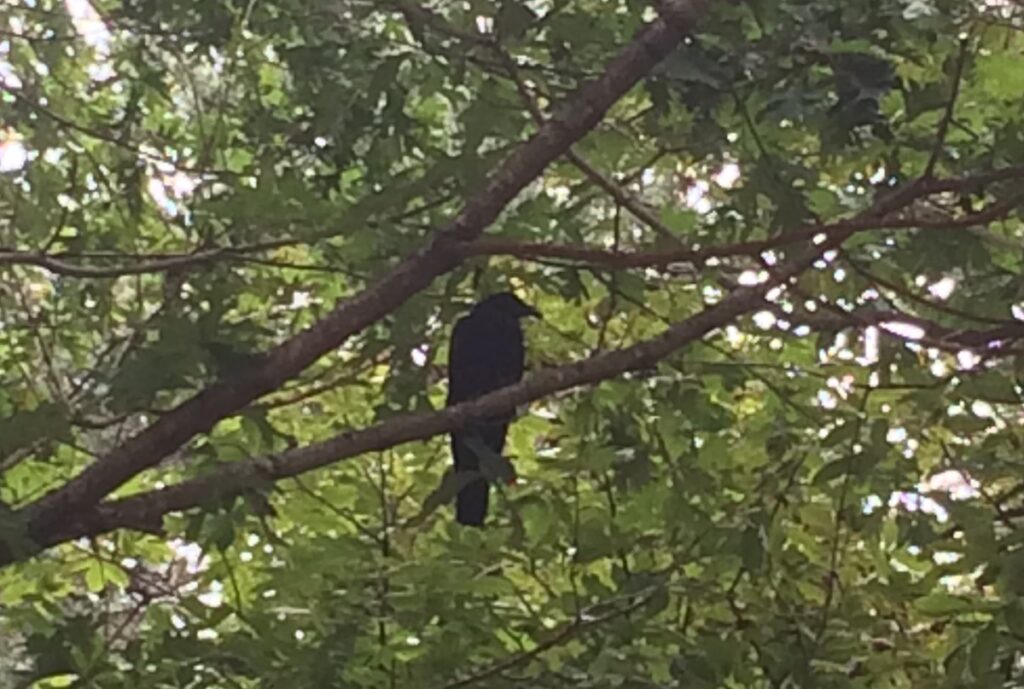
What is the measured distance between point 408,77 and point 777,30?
31.9 inches

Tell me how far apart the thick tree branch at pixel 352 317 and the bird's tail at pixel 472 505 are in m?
0.58

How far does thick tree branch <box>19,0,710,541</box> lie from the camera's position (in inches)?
129

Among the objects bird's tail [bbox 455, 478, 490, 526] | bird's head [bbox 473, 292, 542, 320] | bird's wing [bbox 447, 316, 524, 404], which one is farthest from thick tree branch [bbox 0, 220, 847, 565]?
bird's wing [bbox 447, 316, 524, 404]

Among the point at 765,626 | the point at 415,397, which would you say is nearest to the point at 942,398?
the point at 765,626

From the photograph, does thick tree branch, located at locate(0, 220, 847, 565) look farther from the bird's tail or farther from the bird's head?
the bird's head

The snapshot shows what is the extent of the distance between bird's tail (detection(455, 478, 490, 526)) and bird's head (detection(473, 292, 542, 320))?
52cm

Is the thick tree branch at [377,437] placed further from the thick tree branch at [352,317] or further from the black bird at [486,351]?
the black bird at [486,351]

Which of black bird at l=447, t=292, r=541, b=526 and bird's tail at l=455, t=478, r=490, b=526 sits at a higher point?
black bird at l=447, t=292, r=541, b=526

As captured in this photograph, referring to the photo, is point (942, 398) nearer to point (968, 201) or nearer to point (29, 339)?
point (968, 201)

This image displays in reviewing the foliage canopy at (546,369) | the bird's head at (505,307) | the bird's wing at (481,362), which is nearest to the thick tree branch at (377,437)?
the foliage canopy at (546,369)

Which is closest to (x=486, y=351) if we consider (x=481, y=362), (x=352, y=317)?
(x=481, y=362)

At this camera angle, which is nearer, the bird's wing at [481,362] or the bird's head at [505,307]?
the bird's head at [505,307]

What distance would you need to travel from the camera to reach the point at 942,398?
3.58 m

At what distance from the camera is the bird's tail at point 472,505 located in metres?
3.80
